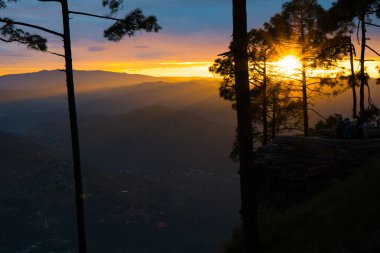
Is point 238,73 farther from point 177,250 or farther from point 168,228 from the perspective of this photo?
point 168,228

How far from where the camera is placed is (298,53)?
24953 mm

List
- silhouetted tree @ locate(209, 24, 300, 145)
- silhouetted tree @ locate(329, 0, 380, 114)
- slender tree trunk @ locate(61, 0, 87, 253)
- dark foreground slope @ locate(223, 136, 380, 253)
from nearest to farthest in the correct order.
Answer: dark foreground slope @ locate(223, 136, 380, 253) → slender tree trunk @ locate(61, 0, 87, 253) → silhouetted tree @ locate(329, 0, 380, 114) → silhouetted tree @ locate(209, 24, 300, 145)

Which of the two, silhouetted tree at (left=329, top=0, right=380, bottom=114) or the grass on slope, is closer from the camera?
the grass on slope

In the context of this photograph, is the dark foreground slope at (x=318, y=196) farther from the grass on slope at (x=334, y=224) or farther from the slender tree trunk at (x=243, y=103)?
the slender tree trunk at (x=243, y=103)

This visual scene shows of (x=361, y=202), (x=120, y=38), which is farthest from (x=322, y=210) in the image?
(x=120, y=38)

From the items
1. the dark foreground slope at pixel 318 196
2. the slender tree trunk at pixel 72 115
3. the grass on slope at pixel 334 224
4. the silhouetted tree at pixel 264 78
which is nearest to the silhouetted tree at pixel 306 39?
the silhouetted tree at pixel 264 78

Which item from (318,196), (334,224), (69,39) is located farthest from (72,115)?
→ (318,196)

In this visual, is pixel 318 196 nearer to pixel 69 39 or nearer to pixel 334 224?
pixel 334 224

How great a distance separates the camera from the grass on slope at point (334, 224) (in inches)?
360

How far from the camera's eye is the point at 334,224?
1029 centimetres

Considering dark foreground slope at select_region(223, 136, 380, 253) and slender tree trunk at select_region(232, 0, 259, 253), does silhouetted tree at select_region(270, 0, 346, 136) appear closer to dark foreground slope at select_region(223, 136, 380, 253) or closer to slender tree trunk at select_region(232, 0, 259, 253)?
dark foreground slope at select_region(223, 136, 380, 253)

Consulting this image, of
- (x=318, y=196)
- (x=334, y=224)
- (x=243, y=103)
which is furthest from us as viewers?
(x=318, y=196)

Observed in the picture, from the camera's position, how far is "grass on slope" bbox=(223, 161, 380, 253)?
9.14m

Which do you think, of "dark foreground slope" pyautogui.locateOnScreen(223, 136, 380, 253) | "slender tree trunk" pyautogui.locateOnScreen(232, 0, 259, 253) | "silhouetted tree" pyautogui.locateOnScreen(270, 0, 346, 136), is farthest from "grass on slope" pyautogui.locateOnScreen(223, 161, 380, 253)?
"silhouetted tree" pyautogui.locateOnScreen(270, 0, 346, 136)
